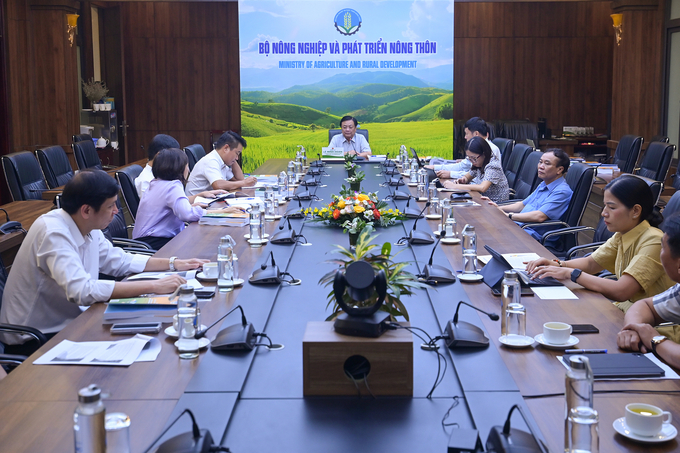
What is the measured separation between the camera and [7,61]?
8.23 meters

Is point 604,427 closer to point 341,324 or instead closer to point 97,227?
point 341,324

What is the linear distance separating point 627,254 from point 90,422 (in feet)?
7.35

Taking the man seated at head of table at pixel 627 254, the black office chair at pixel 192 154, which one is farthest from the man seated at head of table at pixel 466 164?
the man seated at head of table at pixel 627 254

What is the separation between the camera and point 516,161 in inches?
254

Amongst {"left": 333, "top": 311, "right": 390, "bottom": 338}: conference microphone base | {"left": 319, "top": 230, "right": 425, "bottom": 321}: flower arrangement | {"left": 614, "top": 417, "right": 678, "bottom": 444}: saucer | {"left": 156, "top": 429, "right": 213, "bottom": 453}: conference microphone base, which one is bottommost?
{"left": 614, "top": 417, "right": 678, "bottom": 444}: saucer

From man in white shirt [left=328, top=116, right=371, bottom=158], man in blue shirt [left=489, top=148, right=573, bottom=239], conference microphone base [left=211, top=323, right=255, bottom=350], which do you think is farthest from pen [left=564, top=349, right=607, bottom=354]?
man in white shirt [left=328, top=116, right=371, bottom=158]

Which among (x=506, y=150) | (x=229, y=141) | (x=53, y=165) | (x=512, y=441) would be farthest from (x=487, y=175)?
(x=512, y=441)

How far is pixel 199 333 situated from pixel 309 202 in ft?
9.55

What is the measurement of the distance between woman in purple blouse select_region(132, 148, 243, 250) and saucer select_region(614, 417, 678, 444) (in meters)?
3.06

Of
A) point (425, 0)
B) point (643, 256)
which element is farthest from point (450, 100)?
point (643, 256)

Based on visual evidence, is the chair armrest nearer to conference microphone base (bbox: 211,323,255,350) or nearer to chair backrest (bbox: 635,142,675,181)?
conference microphone base (bbox: 211,323,255,350)

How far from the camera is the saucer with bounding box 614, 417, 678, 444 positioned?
1.45 m

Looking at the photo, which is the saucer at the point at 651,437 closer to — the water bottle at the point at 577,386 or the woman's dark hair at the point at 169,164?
the water bottle at the point at 577,386

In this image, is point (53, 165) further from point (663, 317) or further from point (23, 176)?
point (663, 317)
